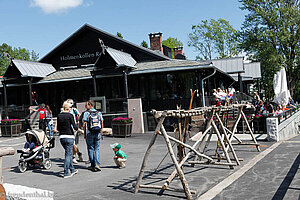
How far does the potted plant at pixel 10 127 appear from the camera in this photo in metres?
18.2

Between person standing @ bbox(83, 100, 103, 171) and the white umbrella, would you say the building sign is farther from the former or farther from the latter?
person standing @ bbox(83, 100, 103, 171)

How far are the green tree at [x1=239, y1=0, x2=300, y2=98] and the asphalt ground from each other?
107 feet

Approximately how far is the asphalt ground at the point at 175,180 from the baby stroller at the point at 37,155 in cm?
20

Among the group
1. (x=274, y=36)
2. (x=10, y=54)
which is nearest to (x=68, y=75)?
(x=274, y=36)

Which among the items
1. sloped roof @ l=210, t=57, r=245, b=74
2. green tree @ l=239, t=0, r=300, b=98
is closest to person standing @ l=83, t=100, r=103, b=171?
sloped roof @ l=210, t=57, r=245, b=74

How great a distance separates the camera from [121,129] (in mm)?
16141

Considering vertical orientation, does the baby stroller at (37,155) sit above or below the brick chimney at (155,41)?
below

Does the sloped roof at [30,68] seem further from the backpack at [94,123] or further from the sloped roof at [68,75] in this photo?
the backpack at [94,123]

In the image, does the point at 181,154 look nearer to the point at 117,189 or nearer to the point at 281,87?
the point at 117,189

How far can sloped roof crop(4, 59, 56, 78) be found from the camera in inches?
866

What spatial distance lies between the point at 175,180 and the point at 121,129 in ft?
30.3

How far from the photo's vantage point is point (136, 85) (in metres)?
22.3

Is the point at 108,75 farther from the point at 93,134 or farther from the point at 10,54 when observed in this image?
the point at 10,54

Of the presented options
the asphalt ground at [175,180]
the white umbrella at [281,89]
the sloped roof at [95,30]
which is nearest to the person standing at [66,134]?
the asphalt ground at [175,180]
